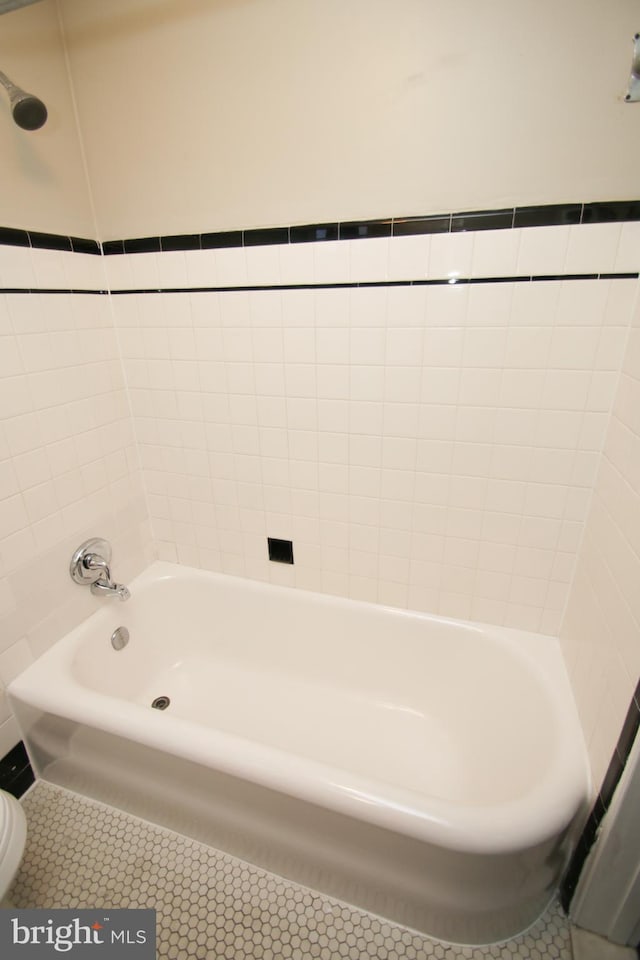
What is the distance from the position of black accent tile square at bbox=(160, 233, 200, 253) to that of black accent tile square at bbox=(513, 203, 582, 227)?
893 mm

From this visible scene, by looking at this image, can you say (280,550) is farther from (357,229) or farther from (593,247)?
(593,247)

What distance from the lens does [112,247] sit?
4.50ft

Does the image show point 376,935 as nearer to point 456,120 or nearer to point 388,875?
point 388,875

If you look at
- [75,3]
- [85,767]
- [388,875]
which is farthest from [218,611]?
[75,3]

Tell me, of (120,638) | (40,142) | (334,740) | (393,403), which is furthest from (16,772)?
(40,142)

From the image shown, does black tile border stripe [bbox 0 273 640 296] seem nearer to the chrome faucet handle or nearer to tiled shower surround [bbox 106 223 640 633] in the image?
tiled shower surround [bbox 106 223 640 633]

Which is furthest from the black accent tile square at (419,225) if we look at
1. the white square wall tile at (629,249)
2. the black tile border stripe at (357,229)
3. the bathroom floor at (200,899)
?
the bathroom floor at (200,899)

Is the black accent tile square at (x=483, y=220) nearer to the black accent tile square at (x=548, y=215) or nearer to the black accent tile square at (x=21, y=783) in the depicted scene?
the black accent tile square at (x=548, y=215)

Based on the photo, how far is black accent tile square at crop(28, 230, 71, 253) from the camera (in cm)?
116

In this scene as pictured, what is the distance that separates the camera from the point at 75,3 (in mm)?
1129

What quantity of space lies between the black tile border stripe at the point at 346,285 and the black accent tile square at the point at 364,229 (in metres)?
0.11

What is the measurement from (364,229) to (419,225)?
0.14 metres

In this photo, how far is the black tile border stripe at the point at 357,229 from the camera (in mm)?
964
